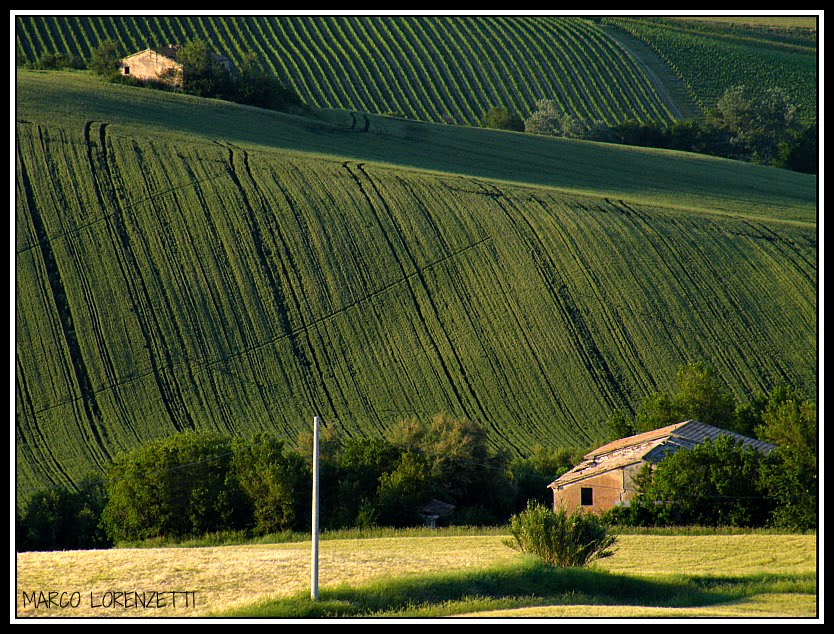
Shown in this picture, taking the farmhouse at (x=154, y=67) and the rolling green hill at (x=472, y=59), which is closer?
the farmhouse at (x=154, y=67)

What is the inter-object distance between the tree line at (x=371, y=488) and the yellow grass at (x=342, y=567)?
314cm

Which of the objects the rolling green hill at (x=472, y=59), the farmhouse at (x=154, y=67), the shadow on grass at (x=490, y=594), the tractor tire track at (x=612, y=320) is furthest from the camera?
the rolling green hill at (x=472, y=59)

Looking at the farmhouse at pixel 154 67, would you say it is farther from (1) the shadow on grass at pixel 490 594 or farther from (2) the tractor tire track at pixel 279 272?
(1) the shadow on grass at pixel 490 594

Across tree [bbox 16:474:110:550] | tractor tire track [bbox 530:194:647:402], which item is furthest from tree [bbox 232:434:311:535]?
tractor tire track [bbox 530:194:647:402]

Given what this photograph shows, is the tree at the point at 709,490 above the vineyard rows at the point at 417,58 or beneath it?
beneath

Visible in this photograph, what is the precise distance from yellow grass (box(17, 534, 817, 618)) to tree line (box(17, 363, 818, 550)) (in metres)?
3.14

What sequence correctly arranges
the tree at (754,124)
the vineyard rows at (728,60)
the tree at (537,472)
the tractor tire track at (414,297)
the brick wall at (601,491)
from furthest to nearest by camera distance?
1. the vineyard rows at (728,60)
2. the tree at (754,124)
3. the tractor tire track at (414,297)
4. the tree at (537,472)
5. the brick wall at (601,491)

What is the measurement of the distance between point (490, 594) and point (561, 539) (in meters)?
3.89

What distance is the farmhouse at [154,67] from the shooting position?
84.2 m

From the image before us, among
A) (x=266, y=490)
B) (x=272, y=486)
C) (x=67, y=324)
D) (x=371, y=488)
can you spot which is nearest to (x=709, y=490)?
(x=371, y=488)

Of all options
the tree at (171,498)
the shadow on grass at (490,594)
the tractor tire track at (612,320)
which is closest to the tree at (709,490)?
the tractor tire track at (612,320)

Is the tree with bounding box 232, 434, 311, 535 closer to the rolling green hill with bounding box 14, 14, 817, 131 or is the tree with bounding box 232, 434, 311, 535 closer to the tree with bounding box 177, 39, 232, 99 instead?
the tree with bounding box 177, 39, 232, 99

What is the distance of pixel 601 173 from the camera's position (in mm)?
77750

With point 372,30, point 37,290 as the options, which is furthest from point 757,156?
point 37,290
